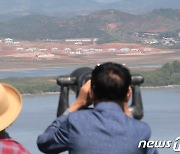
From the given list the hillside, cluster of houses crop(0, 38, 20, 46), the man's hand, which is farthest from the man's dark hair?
the hillside

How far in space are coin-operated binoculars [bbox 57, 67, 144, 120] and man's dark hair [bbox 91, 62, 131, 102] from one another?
1.8 inches

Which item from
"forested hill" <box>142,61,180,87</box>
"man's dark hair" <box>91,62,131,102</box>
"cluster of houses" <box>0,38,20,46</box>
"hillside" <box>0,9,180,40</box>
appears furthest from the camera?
"hillside" <box>0,9,180,40</box>

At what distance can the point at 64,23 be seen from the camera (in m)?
69.2

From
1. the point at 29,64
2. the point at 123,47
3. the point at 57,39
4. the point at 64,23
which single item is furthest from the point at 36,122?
the point at 64,23

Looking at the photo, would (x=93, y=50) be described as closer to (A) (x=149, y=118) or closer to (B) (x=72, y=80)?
(A) (x=149, y=118)

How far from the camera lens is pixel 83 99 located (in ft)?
5.03

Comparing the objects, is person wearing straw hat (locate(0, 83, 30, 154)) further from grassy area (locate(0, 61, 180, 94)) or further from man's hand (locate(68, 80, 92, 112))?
grassy area (locate(0, 61, 180, 94))

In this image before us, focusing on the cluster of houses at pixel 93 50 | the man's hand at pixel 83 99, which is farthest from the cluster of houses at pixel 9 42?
the man's hand at pixel 83 99

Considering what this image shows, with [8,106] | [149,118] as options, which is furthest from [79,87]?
[149,118]

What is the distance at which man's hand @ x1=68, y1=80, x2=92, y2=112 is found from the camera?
1523 mm

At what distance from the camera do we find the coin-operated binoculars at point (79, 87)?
5.12 ft

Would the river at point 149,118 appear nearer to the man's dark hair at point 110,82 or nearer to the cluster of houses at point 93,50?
the man's dark hair at point 110,82

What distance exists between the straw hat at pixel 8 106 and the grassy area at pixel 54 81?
23.0 meters

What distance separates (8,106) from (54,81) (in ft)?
85.9
